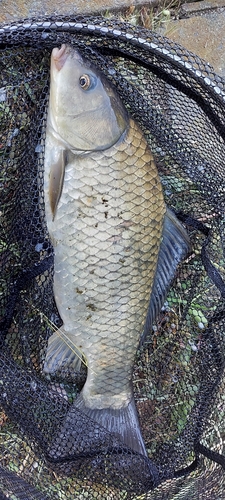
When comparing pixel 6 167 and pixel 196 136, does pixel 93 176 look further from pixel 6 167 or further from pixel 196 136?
pixel 196 136

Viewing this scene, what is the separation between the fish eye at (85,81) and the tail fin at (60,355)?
809 mm

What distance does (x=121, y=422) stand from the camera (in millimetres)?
1768

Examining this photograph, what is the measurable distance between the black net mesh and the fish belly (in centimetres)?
17

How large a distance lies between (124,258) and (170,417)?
77 cm

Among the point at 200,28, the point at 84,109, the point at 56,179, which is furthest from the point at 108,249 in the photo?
the point at 200,28

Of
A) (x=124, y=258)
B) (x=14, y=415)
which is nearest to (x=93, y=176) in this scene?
(x=124, y=258)

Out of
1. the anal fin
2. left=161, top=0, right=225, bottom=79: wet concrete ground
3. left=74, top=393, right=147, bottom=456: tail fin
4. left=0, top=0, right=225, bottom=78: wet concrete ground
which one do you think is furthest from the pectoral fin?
left=161, top=0, right=225, bottom=79: wet concrete ground

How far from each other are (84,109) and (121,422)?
3.51ft

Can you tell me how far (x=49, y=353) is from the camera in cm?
178

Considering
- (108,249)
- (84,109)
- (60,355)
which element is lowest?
(60,355)

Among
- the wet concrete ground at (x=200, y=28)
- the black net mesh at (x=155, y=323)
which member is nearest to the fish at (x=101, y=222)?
the black net mesh at (x=155, y=323)

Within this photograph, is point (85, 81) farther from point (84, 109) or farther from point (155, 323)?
point (155, 323)

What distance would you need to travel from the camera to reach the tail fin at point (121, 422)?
1755mm

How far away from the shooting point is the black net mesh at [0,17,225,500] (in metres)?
1.62
